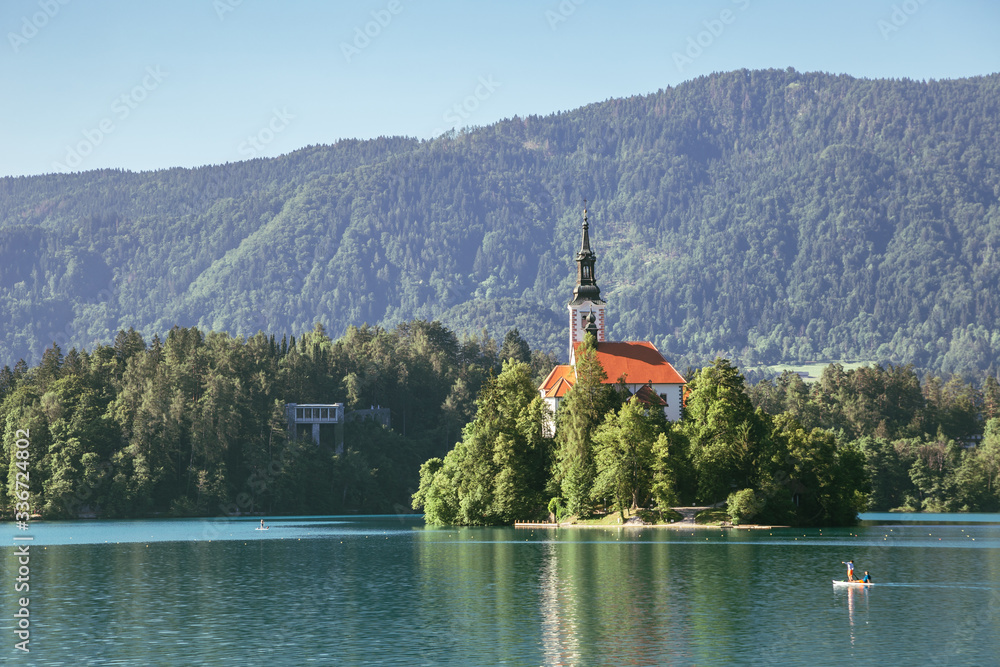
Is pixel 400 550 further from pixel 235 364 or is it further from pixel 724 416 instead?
pixel 235 364

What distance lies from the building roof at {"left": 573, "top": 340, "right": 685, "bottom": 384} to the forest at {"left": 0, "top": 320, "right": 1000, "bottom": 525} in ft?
27.3

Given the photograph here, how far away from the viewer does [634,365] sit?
14938 cm

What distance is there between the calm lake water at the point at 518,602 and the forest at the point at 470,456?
15.8m

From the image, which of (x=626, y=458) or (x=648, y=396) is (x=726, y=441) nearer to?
(x=626, y=458)

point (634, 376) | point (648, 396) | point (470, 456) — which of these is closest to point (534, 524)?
point (470, 456)

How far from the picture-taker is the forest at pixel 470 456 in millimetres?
120625

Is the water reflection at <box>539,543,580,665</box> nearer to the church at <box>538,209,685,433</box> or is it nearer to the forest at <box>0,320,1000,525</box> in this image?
the forest at <box>0,320,1000,525</box>

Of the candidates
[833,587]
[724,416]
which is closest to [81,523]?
[724,416]

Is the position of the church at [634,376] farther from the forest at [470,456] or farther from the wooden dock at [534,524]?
the wooden dock at [534,524]

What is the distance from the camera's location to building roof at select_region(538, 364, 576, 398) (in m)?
143

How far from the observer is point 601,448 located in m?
122

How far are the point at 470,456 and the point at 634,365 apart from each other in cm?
2864

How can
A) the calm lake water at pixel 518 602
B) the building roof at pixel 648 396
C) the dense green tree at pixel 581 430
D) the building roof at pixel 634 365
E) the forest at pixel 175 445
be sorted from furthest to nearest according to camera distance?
the forest at pixel 175 445 < the building roof at pixel 634 365 < the building roof at pixel 648 396 < the dense green tree at pixel 581 430 < the calm lake water at pixel 518 602

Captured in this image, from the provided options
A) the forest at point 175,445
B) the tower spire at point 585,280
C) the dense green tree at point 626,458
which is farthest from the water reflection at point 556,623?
the forest at point 175,445
